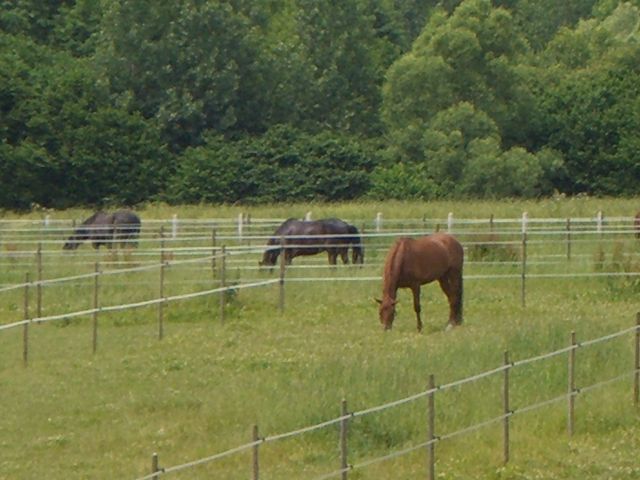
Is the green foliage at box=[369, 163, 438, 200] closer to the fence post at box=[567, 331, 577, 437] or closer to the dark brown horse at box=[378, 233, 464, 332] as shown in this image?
the dark brown horse at box=[378, 233, 464, 332]

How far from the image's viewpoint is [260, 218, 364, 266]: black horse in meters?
31.9

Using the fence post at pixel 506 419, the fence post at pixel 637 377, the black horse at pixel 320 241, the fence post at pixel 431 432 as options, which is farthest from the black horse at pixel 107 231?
the fence post at pixel 431 432

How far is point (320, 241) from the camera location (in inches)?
1278

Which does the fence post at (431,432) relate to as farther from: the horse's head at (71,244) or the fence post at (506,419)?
the horse's head at (71,244)

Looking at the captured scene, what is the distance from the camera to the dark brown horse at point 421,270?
24.5 meters

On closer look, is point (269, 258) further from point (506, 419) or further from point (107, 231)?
point (506, 419)

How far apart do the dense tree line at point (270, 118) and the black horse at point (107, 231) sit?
61.2 feet

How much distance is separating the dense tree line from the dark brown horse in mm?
31185

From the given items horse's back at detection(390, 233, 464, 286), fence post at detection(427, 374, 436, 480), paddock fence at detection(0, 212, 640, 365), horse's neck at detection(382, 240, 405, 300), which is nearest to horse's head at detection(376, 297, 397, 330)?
horse's neck at detection(382, 240, 405, 300)

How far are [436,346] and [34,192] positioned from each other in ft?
124

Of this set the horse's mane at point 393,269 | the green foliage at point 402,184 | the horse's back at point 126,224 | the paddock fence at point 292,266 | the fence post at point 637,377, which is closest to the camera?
the fence post at point 637,377

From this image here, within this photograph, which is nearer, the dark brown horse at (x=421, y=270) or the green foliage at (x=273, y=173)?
the dark brown horse at (x=421, y=270)

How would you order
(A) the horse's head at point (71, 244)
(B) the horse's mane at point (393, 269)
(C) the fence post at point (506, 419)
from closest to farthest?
(C) the fence post at point (506, 419)
(B) the horse's mane at point (393, 269)
(A) the horse's head at point (71, 244)

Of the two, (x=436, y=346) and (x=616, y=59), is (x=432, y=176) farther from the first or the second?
(x=436, y=346)
